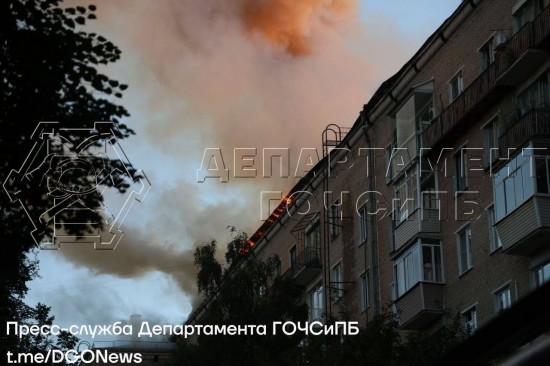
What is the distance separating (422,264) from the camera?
104 feet

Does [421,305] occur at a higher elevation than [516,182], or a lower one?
lower

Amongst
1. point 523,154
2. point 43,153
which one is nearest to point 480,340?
point 43,153

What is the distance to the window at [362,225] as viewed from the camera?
38031mm

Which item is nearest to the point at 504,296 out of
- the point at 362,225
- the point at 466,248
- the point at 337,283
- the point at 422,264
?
the point at 466,248

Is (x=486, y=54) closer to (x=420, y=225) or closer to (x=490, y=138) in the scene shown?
(x=490, y=138)

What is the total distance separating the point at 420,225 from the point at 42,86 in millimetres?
20431

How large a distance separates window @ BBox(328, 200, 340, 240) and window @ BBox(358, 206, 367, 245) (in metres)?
2.12

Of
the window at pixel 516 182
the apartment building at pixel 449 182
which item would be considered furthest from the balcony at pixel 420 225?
the window at pixel 516 182

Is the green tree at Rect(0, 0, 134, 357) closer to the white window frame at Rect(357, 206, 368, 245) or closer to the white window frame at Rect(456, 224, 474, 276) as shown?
the white window frame at Rect(456, 224, 474, 276)

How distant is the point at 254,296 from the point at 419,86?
30.2 feet

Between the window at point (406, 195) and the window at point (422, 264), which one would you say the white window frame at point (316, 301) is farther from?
the window at point (422, 264)

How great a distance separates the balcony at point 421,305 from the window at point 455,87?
5.53m

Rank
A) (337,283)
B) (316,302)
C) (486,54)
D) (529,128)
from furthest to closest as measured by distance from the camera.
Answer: (316,302)
(337,283)
(486,54)
(529,128)

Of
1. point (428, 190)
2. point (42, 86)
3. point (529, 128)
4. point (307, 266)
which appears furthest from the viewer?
point (307, 266)
